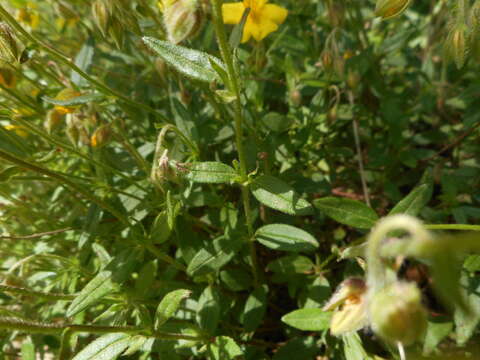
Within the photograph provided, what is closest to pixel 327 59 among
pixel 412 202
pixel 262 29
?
pixel 262 29

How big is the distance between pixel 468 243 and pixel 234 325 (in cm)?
134

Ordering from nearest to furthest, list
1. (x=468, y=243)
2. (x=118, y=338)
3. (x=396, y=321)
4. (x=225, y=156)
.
Answer: 1. (x=468, y=243)
2. (x=396, y=321)
3. (x=118, y=338)
4. (x=225, y=156)

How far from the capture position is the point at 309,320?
1.31 m

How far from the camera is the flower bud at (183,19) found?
1006 millimetres

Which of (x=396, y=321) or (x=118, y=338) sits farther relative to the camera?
(x=118, y=338)

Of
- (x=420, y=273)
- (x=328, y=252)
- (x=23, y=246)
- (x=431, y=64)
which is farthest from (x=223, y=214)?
(x=431, y=64)

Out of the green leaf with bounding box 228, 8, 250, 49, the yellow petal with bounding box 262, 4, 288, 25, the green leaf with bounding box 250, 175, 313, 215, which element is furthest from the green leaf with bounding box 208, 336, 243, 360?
the yellow petal with bounding box 262, 4, 288, 25

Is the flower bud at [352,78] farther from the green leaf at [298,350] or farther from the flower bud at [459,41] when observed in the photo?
the green leaf at [298,350]

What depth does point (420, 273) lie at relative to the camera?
173cm

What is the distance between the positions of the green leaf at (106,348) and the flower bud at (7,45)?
902mm

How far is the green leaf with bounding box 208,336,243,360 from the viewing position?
130 cm

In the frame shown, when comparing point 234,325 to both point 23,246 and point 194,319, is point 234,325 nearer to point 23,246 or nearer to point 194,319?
point 194,319

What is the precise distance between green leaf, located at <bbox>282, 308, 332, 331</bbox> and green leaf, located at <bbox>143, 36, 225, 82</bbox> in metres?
0.78

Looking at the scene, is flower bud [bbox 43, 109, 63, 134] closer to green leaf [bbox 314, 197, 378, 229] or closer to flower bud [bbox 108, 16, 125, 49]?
flower bud [bbox 108, 16, 125, 49]
